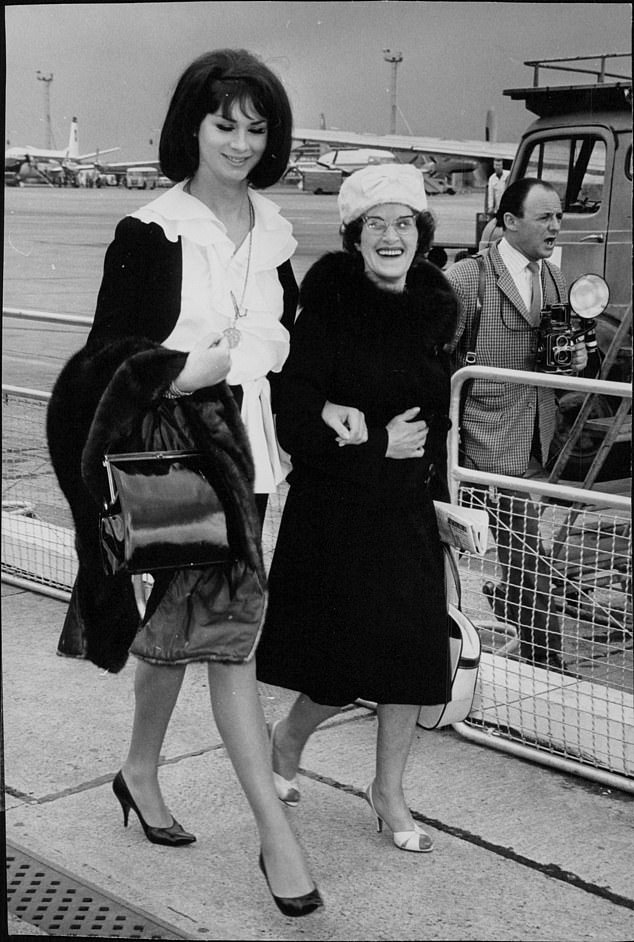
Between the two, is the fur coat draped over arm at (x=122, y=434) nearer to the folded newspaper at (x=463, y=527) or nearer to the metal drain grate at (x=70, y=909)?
the folded newspaper at (x=463, y=527)

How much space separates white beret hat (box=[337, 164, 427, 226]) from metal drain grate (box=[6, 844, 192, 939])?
5.70ft

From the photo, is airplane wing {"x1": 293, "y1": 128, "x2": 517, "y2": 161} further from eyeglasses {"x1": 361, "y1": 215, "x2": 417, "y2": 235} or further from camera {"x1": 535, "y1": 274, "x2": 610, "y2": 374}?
camera {"x1": 535, "y1": 274, "x2": 610, "y2": 374}

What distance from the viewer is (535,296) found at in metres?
4.52

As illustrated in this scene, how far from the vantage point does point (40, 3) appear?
2639 mm

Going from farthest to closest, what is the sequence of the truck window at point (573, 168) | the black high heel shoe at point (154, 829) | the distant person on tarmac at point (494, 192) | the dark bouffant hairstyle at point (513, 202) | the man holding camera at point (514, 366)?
1. the truck window at point (573, 168)
2. the distant person on tarmac at point (494, 192)
3. the dark bouffant hairstyle at point (513, 202)
4. the man holding camera at point (514, 366)
5. the black high heel shoe at point (154, 829)

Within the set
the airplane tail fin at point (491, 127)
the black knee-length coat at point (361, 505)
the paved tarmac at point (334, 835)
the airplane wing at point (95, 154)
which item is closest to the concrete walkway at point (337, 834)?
the paved tarmac at point (334, 835)

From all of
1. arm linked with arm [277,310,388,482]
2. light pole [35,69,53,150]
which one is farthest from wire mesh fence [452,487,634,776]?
light pole [35,69,53,150]

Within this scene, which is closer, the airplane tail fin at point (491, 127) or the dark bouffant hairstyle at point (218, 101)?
the dark bouffant hairstyle at point (218, 101)

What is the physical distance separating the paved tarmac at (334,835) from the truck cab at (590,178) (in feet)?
8.21

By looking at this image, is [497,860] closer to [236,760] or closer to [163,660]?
[236,760]

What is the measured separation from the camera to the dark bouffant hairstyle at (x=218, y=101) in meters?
2.88

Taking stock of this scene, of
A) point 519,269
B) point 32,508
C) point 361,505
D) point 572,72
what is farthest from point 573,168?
point 361,505

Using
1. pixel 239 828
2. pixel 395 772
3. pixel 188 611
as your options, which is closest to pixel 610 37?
pixel 188 611

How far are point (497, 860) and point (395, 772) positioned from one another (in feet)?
1.10
